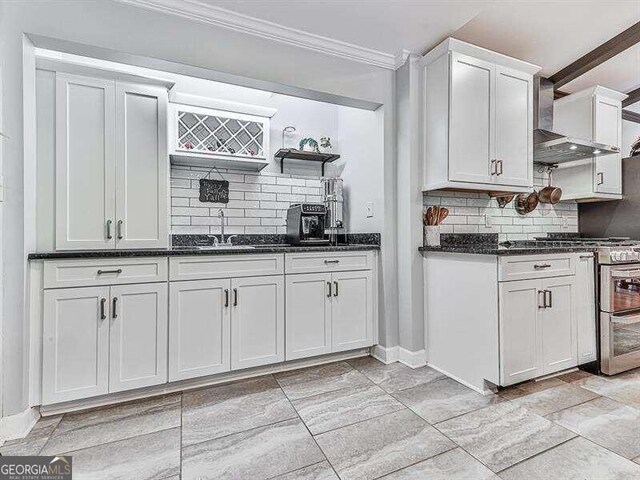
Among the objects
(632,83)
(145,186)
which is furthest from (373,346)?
(632,83)

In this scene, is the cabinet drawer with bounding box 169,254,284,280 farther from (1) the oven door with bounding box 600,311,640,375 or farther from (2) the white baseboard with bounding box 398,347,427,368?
(1) the oven door with bounding box 600,311,640,375

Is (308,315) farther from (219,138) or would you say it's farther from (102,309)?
(219,138)

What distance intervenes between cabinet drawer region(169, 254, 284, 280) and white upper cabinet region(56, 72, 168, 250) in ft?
1.08

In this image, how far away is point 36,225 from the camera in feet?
6.53

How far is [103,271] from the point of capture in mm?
1958

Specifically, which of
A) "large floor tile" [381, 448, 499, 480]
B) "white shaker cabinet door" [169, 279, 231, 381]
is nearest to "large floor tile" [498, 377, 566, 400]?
"large floor tile" [381, 448, 499, 480]

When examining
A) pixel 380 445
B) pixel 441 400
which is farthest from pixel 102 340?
pixel 441 400

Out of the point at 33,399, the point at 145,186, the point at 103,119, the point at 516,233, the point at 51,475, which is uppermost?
the point at 103,119

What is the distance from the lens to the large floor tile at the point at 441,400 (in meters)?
1.92

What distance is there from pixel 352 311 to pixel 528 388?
1.28 metres

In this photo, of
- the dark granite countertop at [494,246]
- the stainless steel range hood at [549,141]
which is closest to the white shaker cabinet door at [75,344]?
the dark granite countertop at [494,246]

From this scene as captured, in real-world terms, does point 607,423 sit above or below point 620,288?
below

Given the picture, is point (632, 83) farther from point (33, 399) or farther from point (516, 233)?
point (33, 399)

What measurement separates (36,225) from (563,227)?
4.86 metres
